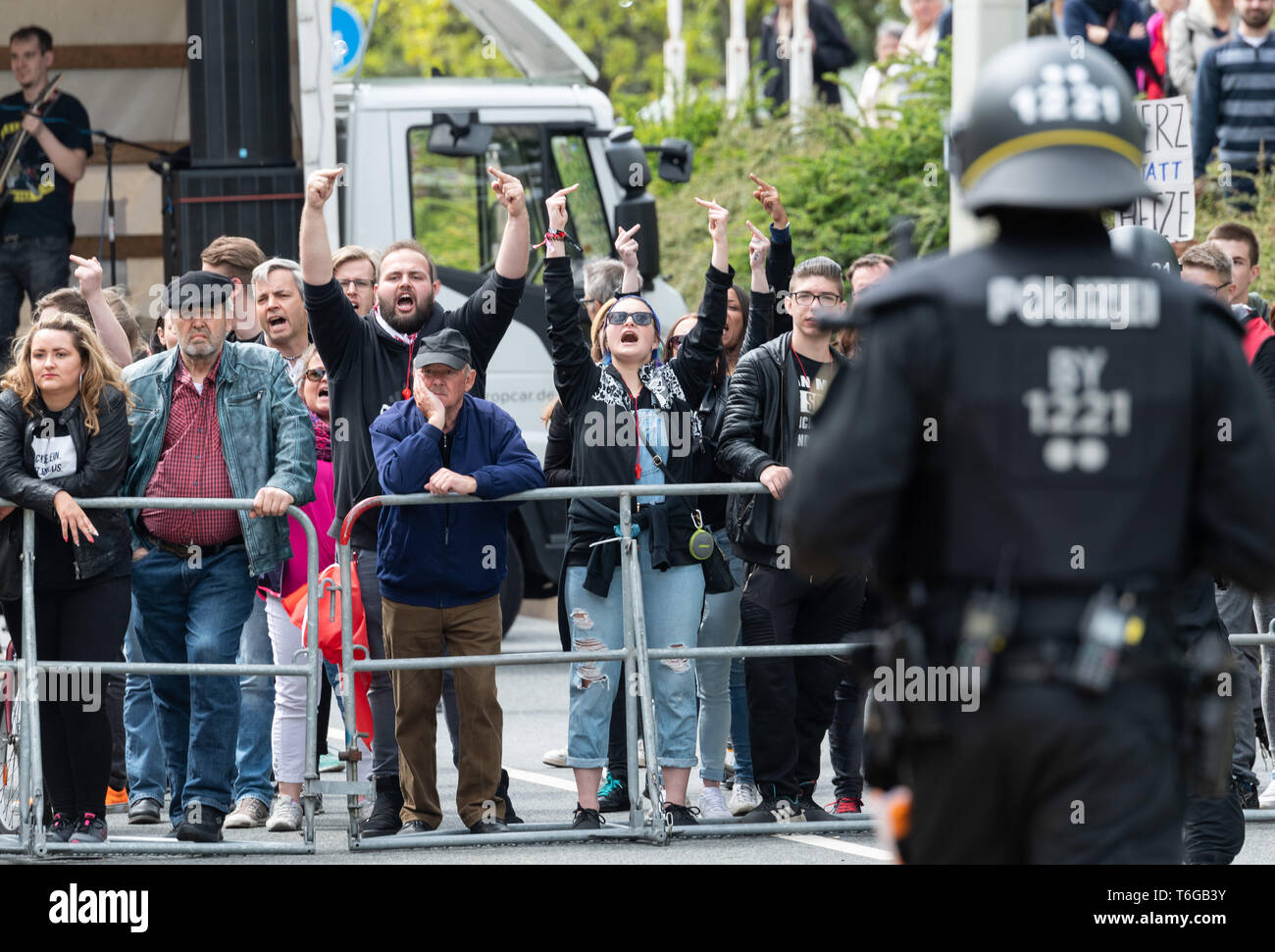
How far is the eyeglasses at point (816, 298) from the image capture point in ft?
24.5

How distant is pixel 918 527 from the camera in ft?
11.0

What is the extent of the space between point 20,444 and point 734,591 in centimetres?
276

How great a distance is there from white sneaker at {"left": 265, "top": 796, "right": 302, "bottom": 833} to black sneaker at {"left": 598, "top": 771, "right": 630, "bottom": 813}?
1.22m

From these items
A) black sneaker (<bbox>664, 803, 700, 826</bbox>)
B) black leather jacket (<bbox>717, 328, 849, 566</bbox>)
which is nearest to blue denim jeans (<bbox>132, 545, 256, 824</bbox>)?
black sneaker (<bbox>664, 803, 700, 826</bbox>)

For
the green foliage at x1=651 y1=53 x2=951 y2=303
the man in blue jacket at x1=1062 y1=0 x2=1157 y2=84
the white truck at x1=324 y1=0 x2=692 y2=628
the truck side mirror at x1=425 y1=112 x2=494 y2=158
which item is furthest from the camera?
the green foliage at x1=651 y1=53 x2=951 y2=303

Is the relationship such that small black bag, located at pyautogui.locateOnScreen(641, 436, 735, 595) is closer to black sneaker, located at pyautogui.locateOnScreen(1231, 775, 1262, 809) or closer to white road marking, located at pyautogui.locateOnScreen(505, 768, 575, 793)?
white road marking, located at pyautogui.locateOnScreen(505, 768, 575, 793)

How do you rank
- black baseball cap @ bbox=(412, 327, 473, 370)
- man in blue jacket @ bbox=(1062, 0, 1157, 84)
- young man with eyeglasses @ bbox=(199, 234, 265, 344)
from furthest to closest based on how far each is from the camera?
1. man in blue jacket @ bbox=(1062, 0, 1157, 84)
2. young man with eyeglasses @ bbox=(199, 234, 265, 344)
3. black baseball cap @ bbox=(412, 327, 473, 370)

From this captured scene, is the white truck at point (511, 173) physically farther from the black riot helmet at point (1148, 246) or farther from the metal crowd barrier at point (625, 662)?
the black riot helmet at point (1148, 246)

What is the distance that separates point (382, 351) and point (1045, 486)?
4.62 meters

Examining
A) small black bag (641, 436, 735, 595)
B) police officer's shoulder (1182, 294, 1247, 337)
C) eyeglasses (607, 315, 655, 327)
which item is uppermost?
eyeglasses (607, 315, 655, 327)

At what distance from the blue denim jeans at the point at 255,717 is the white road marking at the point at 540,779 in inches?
55.4

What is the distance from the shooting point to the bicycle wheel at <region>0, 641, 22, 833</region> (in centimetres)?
701

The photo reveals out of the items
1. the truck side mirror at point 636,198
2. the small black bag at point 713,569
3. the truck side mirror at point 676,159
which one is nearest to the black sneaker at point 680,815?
the small black bag at point 713,569
